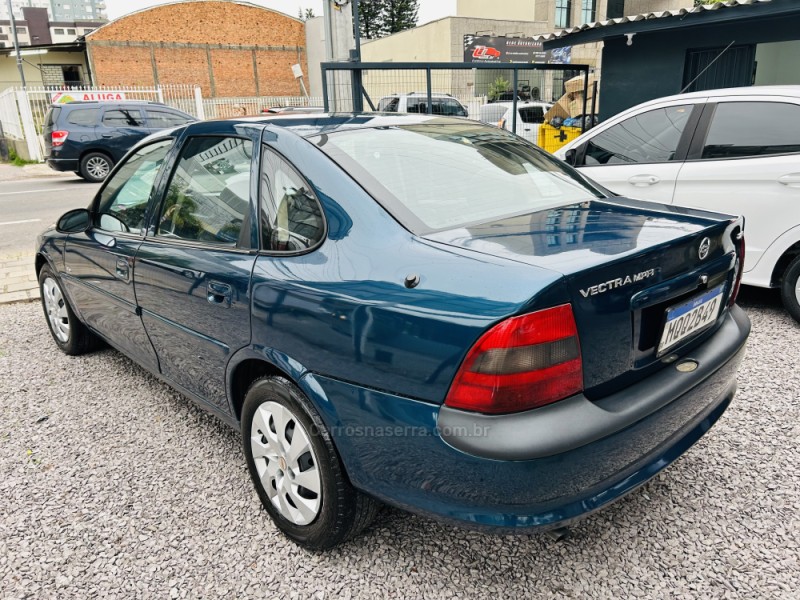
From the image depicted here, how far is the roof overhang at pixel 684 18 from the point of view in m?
7.15

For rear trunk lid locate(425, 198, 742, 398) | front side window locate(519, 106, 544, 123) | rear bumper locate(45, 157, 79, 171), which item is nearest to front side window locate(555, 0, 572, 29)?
front side window locate(519, 106, 544, 123)

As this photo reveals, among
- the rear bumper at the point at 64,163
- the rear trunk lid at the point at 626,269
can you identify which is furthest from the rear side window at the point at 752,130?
the rear bumper at the point at 64,163

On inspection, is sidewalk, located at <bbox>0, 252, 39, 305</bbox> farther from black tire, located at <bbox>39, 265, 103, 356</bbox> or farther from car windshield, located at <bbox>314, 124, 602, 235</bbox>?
car windshield, located at <bbox>314, 124, 602, 235</bbox>

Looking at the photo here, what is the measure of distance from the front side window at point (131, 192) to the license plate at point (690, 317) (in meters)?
2.43

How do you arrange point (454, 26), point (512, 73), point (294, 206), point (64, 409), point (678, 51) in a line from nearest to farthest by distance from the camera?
point (294, 206) < point (64, 409) < point (678, 51) < point (512, 73) < point (454, 26)

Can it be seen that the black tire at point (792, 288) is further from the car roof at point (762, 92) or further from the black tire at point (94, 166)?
the black tire at point (94, 166)

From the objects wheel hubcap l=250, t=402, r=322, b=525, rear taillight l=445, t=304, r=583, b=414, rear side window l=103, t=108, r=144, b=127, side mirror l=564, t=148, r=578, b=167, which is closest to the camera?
rear taillight l=445, t=304, r=583, b=414

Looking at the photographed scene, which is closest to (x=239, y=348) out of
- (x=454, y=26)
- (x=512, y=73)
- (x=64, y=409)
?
(x=64, y=409)

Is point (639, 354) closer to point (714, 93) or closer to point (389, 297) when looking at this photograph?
point (389, 297)

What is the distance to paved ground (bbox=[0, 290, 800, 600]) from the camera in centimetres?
213

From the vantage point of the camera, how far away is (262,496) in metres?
2.43

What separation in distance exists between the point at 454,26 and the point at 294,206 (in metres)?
31.4

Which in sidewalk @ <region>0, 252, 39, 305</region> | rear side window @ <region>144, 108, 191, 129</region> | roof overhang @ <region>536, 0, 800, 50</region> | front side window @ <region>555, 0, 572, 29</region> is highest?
front side window @ <region>555, 0, 572, 29</region>

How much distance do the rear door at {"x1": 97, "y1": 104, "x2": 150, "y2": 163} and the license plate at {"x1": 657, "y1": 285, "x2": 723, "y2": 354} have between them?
14.9m
